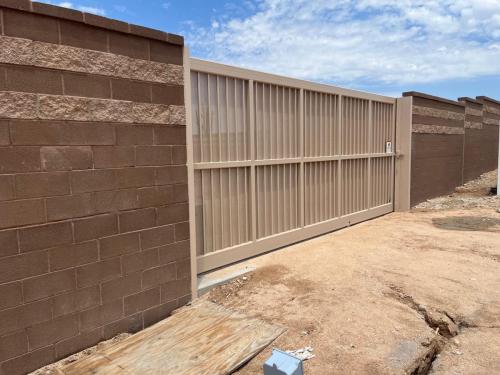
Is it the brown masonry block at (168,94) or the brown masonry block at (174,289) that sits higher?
the brown masonry block at (168,94)

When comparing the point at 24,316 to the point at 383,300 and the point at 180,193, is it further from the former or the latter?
the point at 383,300

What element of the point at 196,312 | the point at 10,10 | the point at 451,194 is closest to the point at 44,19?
the point at 10,10

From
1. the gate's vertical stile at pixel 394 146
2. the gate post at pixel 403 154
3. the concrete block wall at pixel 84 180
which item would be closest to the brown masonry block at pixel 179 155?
the concrete block wall at pixel 84 180

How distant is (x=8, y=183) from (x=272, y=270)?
3.21m

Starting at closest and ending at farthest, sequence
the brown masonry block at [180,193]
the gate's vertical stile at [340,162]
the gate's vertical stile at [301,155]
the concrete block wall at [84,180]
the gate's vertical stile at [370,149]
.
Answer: the concrete block wall at [84,180] → the brown masonry block at [180,193] → the gate's vertical stile at [301,155] → the gate's vertical stile at [340,162] → the gate's vertical stile at [370,149]

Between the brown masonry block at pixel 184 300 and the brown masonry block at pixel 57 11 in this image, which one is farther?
the brown masonry block at pixel 184 300

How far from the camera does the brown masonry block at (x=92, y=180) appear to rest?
10.7 ft

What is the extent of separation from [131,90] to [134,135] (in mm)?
407

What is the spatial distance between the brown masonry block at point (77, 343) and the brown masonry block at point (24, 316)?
0.94ft

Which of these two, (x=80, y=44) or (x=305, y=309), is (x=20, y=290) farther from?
(x=305, y=309)

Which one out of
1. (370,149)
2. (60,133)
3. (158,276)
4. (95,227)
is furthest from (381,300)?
(370,149)

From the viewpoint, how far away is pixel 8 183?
9.56 feet

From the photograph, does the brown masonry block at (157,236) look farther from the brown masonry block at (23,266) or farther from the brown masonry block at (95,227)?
the brown masonry block at (23,266)

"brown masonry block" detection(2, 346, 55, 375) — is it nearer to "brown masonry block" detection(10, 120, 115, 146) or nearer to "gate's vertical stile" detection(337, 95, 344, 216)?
"brown masonry block" detection(10, 120, 115, 146)
